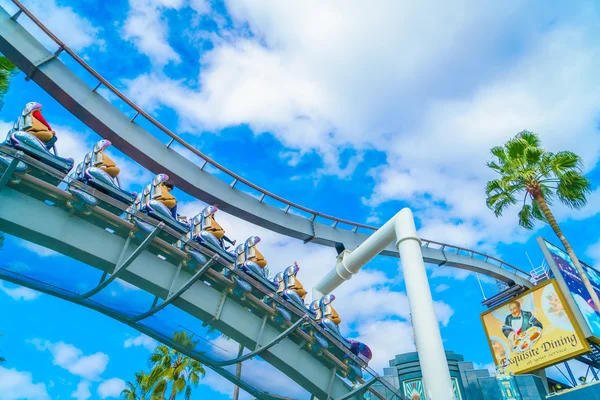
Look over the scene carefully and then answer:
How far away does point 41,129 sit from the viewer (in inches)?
328

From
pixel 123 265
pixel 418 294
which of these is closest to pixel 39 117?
pixel 123 265

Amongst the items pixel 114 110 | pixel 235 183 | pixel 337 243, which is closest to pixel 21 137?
pixel 114 110

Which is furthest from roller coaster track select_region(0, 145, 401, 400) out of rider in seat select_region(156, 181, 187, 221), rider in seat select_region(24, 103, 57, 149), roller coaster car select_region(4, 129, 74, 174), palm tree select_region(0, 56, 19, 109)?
palm tree select_region(0, 56, 19, 109)

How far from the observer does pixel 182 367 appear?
24.0m

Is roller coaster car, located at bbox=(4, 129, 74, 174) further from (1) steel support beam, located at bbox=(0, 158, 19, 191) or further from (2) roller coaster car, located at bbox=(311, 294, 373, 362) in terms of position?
(2) roller coaster car, located at bbox=(311, 294, 373, 362)

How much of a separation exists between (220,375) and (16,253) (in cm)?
535

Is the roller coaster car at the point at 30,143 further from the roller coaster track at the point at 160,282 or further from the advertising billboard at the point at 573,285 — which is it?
the advertising billboard at the point at 573,285

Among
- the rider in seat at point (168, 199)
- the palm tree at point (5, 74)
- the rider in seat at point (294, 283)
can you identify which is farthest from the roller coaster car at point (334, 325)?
the palm tree at point (5, 74)

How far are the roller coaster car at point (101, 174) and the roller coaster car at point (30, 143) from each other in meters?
0.31

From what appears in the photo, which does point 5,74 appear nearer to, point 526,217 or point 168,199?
point 168,199

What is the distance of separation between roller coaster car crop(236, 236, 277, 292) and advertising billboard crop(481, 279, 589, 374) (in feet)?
64.8

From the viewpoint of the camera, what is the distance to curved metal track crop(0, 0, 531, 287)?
32.5 feet

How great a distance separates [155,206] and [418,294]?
6.29 metres

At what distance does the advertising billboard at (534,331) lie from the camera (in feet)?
77.3
